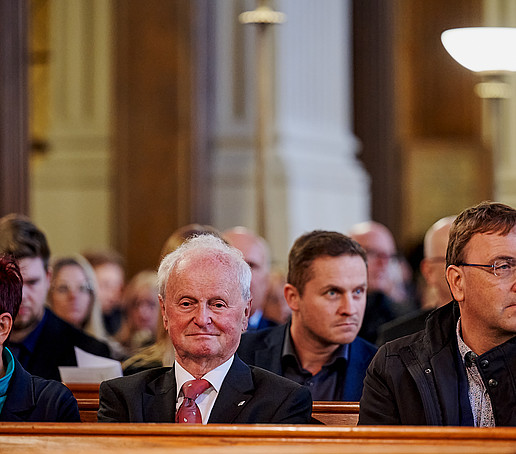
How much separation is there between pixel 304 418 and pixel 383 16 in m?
13.6

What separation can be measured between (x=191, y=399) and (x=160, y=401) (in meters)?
0.10

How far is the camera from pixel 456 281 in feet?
12.8

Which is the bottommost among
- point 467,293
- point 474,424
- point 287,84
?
point 474,424

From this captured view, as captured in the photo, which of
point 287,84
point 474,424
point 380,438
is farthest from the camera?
point 287,84

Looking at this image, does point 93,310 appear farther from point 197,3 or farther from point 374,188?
point 374,188

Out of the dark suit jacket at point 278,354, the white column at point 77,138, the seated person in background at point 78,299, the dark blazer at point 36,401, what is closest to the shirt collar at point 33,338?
the dark suit jacket at point 278,354

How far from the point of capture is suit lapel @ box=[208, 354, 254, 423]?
12.3 ft

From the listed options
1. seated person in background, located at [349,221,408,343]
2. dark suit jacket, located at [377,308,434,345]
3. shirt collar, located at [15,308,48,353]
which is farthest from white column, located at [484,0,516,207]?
A: shirt collar, located at [15,308,48,353]

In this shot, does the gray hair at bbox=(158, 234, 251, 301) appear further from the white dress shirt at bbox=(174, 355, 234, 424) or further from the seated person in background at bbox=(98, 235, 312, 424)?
the white dress shirt at bbox=(174, 355, 234, 424)

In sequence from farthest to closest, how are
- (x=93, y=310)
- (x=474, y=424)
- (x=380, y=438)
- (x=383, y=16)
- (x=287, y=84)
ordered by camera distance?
(x=383, y=16), (x=287, y=84), (x=93, y=310), (x=474, y=424), (x=380, y=438)

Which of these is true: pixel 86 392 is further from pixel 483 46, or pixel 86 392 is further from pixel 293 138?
pixel 293 138

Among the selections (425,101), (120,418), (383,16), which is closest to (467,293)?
(120,418)

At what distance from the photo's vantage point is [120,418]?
3.83 m

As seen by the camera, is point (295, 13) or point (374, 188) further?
point (374, 188)
